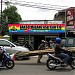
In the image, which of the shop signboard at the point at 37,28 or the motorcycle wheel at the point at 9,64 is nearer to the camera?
the motorcycle wheel at the point at 9,64

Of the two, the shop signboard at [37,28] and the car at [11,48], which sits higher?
the shop signboard at [37,28]

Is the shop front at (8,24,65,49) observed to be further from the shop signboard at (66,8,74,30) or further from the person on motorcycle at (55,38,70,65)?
the person on motorcycle at (55,38,70,65)

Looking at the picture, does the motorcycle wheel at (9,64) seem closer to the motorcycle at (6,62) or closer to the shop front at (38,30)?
the motorcycle at (6,62)

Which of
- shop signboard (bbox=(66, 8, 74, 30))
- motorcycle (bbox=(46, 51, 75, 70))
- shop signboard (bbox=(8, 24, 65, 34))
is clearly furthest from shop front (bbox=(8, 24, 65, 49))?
motorcycle (bbox=(46, 51, 75, 70))

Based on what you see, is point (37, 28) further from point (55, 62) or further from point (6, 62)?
point (55, 62)

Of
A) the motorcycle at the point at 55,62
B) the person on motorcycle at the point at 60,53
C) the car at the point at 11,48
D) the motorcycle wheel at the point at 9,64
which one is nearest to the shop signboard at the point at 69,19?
the car at the point at 11,48

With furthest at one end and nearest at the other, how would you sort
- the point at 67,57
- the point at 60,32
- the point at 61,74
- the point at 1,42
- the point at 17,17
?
the point at 17,17 < the point at 60,32 < the point at 1,42 < the point at 67,57 < the point at 61,74

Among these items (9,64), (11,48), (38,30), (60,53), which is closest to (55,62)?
(60,53)

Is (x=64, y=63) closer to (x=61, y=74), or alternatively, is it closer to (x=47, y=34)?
(x=61, y=74)

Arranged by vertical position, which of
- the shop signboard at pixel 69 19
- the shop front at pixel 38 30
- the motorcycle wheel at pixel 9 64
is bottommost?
the motorcycle wheel at pixel 9 64

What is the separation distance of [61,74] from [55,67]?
1.86m

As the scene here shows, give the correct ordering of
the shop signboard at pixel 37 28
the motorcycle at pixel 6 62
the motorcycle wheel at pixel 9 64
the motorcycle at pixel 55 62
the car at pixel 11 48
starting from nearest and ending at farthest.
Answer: the motorcycle at pixel 55 62 < the motorcycle at pixel 6 62 < the motorcycle wheel at pixel 9 64 < the car at pixel 11 48 < the shop signboard at pixel 37 28

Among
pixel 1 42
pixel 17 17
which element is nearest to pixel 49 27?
pixel 1 42

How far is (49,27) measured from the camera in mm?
37250
